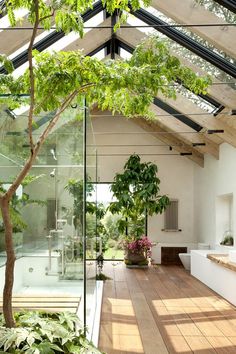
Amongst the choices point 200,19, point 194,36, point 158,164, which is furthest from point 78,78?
point 158,164

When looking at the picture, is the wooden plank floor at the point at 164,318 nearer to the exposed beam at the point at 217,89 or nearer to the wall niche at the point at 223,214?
the wall niche at the point at 223,214

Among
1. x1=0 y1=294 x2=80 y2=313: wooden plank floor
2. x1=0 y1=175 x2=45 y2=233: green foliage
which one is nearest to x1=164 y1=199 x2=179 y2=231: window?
x1=0 y1=175 x2=45 y2=233: green foliage

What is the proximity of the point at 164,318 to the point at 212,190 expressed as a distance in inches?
219

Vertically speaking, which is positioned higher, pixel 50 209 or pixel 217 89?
pixel 217 89

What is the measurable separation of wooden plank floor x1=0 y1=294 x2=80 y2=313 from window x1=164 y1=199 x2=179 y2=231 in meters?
9.23

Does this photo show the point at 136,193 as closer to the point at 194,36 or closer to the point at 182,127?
the point at 182,127

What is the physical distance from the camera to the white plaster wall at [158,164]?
13250mm

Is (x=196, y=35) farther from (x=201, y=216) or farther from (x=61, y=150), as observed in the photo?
(x=201, y=216)

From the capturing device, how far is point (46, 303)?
402 cm

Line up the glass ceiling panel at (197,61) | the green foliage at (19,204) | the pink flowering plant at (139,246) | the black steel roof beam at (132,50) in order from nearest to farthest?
the green foliage at (19,204), the glass ceiling panel at (197,61), the black steel roof beam at (132,50), the pink flowering plant at (139,246)

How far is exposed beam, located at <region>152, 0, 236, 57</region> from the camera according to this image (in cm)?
618

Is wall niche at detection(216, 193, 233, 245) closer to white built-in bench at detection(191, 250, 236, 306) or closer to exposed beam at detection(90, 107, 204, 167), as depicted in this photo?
white built-in bench at detection(191, 250, 236, 306)

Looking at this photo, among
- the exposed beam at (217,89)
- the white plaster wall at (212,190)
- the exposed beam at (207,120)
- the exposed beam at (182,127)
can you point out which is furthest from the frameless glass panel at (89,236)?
the exposed beam at (182,127)

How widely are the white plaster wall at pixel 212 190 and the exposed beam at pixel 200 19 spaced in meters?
3.47
